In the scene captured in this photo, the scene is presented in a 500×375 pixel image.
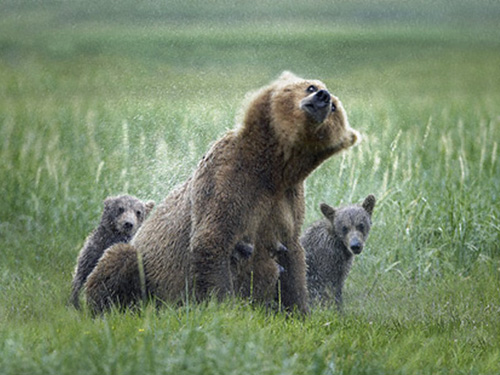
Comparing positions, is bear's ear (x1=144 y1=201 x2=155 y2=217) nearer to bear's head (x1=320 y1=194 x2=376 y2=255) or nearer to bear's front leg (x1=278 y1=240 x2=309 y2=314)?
bear's head (x1=320 y1=194 x2=376 y2=255)

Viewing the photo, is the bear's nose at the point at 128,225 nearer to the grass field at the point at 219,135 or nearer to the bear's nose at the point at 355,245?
the grass field at the point at 219,135

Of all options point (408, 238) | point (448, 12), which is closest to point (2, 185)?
point (408, 238)

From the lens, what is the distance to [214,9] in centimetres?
702

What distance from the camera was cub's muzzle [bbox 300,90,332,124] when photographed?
4.64 meters

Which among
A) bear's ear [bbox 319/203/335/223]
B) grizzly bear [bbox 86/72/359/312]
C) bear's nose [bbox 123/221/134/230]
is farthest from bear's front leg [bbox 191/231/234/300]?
bear's ear [bbox 319/203/335/223]

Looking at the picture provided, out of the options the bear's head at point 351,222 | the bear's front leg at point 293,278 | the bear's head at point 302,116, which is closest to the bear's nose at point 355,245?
the bear's head at point 351,222

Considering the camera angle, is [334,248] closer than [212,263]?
No

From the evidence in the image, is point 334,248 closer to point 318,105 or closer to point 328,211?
point 328,211

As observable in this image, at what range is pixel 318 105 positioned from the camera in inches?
183

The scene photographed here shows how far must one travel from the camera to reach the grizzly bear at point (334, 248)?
6391 millimetres

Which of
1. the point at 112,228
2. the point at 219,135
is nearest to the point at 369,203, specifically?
the point at 219,135

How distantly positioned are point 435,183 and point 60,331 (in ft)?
14.5

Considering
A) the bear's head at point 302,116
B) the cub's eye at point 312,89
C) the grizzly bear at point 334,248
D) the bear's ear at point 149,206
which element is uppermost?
the cub's eye at point 312,89

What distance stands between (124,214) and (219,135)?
3.58ft
